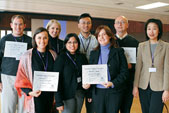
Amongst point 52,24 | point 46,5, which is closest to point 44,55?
point 52,24

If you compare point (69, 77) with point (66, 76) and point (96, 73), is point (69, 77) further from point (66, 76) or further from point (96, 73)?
point (96, 73)

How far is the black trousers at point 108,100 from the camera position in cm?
224

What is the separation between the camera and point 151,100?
234cm

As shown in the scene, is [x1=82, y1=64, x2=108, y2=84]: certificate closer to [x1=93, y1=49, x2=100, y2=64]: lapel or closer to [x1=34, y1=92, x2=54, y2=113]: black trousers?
[x1=93, y1=49, x2=100, y2=64]: lapel

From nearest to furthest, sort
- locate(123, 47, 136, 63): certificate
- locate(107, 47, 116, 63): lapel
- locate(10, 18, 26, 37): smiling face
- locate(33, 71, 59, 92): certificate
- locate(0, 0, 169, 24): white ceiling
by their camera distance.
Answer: locate(33, 71, 59, 92): certificate
locate(107, 47, 116, 63): lapel
locate(123, 47, 136, 63): certificate
locate(10, 18, 26, 37): smiling face
locate(0, 0, 169, 24): white ceiling

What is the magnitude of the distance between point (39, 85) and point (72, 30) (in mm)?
8697

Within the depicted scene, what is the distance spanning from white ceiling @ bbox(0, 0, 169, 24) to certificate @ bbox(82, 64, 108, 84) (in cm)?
628

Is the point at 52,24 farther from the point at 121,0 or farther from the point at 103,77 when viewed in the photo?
the point at 121,0

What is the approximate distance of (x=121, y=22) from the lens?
2.74 meters

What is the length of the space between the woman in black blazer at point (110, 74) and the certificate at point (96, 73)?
7 centimetres

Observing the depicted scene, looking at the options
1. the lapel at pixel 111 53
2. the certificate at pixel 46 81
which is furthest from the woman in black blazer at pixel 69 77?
the lapel at pixel 111 53

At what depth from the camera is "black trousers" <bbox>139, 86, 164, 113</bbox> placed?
90.7 inches

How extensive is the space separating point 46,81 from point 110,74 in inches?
28.4

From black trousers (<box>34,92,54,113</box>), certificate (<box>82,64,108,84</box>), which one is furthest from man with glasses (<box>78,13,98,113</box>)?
black trousers (<box>34,92,54,113</box>)
